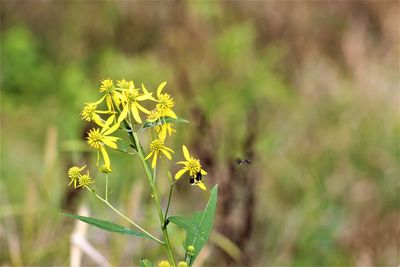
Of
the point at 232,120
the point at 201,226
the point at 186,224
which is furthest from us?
the point at 232,120

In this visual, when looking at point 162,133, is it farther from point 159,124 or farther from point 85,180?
point 85,180

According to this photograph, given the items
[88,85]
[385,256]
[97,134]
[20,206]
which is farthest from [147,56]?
[97,134]

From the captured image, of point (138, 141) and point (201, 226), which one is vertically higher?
point (138, 141)

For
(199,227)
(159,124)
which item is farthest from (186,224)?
(159,124)

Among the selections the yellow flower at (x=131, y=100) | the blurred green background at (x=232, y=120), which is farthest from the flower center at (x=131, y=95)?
the blurred green background at (x=232, y=120)

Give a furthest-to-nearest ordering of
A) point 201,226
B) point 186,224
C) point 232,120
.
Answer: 1. point 232,120
2. point 201,226
3. point 186,224

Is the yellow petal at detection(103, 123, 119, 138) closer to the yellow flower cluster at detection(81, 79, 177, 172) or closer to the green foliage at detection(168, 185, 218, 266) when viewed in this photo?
the yellow flower cluster at detection(81, 79, 177, 172)

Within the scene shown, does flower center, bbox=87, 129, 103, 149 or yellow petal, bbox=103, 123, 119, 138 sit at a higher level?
yellow petal, bbox=103, 123, 119, 138

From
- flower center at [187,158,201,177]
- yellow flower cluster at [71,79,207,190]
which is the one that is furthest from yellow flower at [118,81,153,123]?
flower center at [187,158,201,177]
